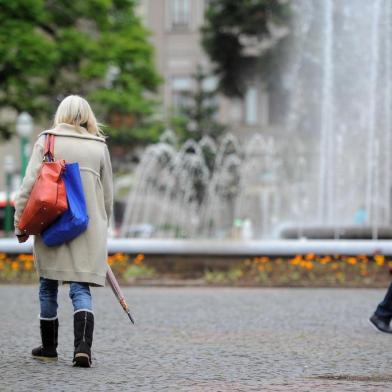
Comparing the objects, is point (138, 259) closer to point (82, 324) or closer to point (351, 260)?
point (351, 260)

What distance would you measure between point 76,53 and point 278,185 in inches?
539

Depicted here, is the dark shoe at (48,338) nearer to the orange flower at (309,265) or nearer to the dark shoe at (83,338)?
the dark shoe at (83,338)

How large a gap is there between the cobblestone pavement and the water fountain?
583 inches

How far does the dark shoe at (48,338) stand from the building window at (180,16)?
4803 centimetres

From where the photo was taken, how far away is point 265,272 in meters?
15.6

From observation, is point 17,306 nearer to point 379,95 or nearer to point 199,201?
point 379,95

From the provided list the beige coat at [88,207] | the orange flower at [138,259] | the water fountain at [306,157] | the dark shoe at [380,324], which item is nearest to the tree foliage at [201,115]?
the water fountain at [306,157]

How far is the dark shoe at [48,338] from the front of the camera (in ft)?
22.9

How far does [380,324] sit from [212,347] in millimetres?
1581

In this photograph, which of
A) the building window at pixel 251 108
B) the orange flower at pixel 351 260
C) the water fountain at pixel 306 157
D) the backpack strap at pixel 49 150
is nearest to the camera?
the backpack strap at pixel 49 150

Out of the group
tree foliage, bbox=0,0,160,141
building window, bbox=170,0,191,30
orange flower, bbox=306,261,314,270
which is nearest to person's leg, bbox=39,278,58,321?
orange flower, bbox=306,261,314,270

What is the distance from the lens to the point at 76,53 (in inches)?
1373

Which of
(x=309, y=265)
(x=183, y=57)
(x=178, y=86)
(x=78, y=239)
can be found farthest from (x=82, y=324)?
(x=183, y=57)

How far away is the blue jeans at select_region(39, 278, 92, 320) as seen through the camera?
270 inches
